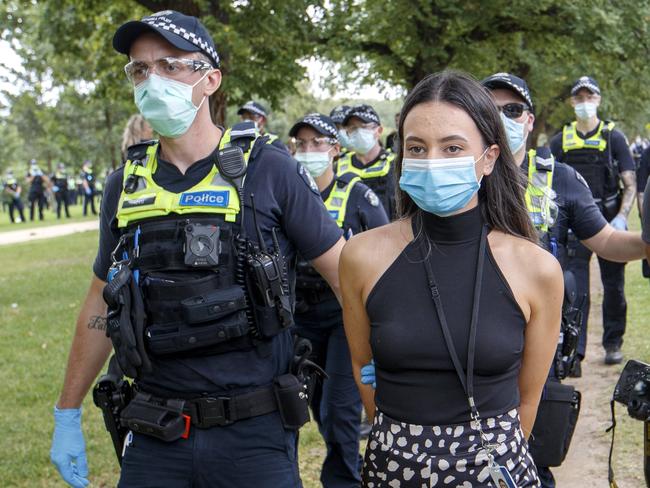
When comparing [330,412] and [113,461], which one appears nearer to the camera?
[330,412]

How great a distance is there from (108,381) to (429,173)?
1532mm

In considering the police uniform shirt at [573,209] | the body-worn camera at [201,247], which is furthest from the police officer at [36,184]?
the body-worn camera at [201,247]

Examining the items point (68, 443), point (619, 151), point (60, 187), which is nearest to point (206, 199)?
point (68, 443)

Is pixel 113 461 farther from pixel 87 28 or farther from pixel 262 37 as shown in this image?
pixel 87 28

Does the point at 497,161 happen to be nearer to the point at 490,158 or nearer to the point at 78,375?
the point at 490,158

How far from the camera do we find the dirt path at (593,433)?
508cm

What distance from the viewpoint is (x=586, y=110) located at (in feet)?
25.3

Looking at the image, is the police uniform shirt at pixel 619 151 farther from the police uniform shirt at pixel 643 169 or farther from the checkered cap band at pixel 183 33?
the checkered cap band at pixel 183 33

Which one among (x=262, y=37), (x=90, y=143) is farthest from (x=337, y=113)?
(x=90, y=143)

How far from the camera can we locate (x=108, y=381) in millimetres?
3209

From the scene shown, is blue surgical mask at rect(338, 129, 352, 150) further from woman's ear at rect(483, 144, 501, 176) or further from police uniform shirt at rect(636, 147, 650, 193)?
woman's ear at rect(483, 144, 501, 176)

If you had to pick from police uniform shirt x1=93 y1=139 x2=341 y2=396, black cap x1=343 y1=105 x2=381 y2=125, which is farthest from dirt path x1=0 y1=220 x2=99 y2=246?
police uniform shirt x1=93 y1=139 x2=341 y2=396

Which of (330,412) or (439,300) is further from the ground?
(439,300)

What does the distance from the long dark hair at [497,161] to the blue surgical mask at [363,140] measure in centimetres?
442
